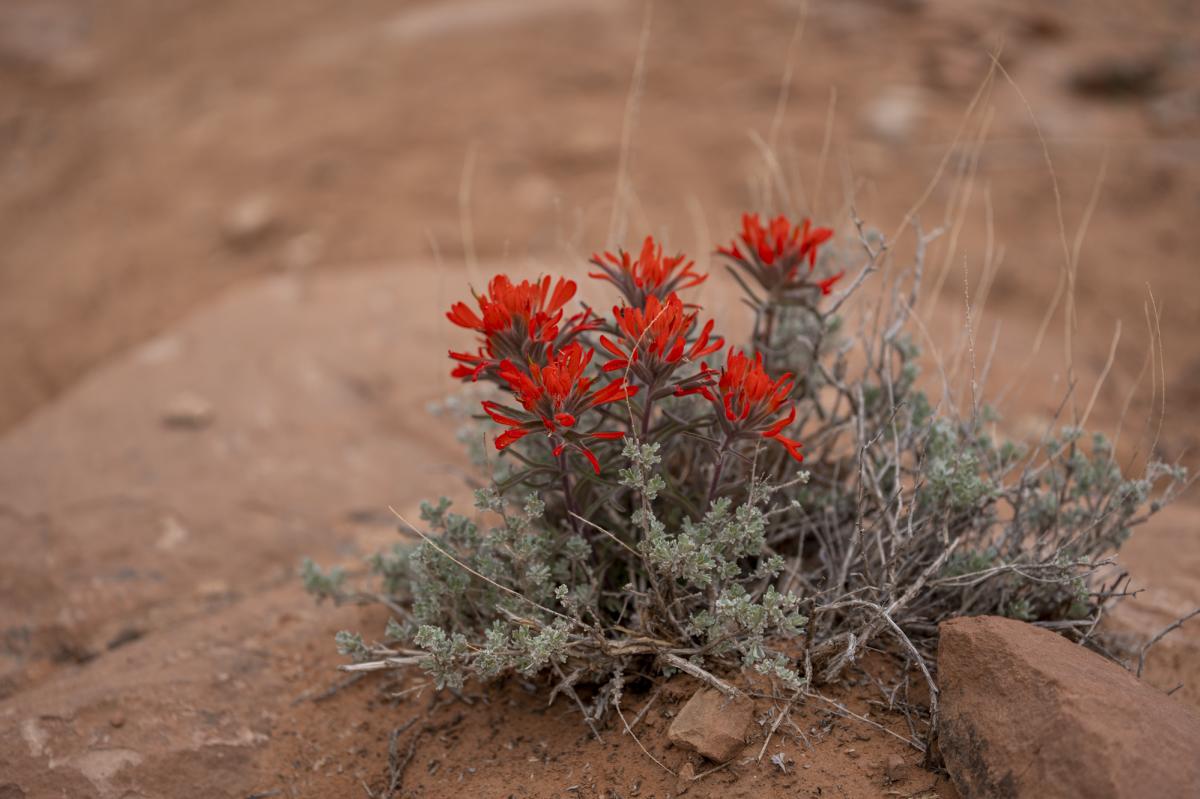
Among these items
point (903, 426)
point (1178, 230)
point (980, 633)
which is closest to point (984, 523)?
point (903, 426)

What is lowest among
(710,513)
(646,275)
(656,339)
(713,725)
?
(713,725)

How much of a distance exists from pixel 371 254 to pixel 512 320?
14.4ft

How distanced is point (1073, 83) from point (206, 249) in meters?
6.04

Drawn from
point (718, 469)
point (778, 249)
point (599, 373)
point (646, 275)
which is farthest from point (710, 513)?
point (778, 249)

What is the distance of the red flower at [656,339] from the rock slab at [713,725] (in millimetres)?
665

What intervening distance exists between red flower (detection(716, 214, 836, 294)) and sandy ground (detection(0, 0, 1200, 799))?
0.41m

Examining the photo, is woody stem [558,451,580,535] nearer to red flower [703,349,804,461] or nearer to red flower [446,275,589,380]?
red flower [446,275,589,380]

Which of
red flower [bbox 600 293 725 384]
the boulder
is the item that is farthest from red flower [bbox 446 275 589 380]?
the boulder

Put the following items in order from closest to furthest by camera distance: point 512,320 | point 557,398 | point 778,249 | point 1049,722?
point 1049,722 → point 557,398 → point 512,320 → point 778,249

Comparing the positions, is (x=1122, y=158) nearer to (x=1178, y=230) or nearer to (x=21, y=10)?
(x=1178, y=230)

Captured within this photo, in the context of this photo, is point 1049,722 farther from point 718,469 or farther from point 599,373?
point 599,373

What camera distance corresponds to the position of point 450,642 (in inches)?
79.8

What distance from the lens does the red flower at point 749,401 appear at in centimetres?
185

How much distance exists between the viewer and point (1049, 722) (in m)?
1.69
